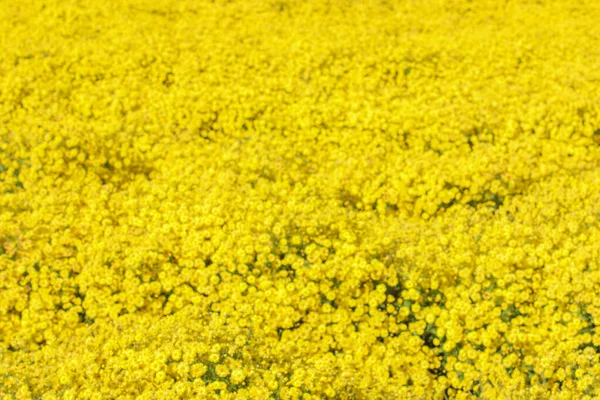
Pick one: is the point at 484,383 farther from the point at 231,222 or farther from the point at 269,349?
the point at 231,222

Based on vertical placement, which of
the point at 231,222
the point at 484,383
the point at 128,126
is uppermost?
the point at 128,126

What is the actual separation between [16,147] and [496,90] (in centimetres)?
745

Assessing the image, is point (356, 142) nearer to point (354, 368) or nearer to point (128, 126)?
point (128, 126)

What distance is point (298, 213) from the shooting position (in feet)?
28.8

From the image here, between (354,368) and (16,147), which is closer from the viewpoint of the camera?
(354,368)

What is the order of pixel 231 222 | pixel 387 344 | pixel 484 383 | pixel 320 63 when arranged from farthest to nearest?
1. pixel 320 63
2. pixel 231 222
3. pixel 387 344
4. pixel 484 383

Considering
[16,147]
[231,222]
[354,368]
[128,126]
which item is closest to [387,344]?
[354,368]

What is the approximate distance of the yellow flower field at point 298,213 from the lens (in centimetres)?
700

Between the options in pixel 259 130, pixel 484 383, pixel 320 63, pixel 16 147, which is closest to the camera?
pixel 484 383

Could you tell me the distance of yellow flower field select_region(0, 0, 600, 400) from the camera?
700 cm

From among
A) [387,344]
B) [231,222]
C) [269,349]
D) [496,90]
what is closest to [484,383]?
[387,344]

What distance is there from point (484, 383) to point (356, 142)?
4.47m

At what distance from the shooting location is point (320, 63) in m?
12.3

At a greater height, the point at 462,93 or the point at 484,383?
the point at 462,93
